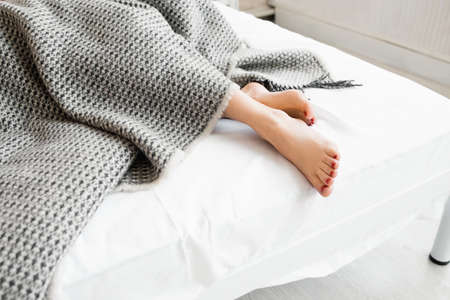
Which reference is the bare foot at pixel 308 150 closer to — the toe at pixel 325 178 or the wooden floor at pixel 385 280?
the toe at pixel 325 178

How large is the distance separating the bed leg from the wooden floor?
19 millimetres

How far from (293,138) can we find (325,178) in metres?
0.09

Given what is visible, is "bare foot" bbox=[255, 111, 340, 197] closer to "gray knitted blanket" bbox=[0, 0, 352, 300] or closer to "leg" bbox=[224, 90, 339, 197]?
"leg" bbox=[224, 90, 339, 197]

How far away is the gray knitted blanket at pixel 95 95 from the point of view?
0.67m

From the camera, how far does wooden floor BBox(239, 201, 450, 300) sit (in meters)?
1.02

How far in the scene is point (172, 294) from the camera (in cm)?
67

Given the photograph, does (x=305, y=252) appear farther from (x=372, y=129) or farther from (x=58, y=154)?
(x=58, y=154)

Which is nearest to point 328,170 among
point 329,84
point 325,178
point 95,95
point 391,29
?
point 325,178

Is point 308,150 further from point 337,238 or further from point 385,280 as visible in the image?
point 385,280

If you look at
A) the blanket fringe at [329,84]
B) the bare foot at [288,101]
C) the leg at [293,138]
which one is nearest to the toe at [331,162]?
the leg at [293,138]

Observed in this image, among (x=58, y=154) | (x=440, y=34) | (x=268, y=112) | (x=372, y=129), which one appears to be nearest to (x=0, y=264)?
(x=58, y=154)

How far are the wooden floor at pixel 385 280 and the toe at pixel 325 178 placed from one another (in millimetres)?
409

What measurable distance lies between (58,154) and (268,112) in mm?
356

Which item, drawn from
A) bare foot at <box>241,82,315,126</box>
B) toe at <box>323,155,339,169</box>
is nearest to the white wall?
bare foot at <box>241,82,315,126</box>
